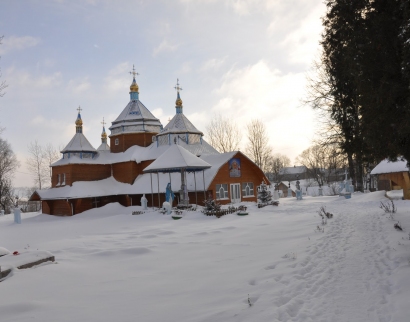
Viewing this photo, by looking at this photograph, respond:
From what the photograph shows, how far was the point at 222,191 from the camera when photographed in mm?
29625

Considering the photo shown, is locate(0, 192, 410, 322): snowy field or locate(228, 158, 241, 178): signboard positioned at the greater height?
locate(228, 158, 241, 178): signboard

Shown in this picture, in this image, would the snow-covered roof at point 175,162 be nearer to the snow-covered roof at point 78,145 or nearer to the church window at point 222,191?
the church window at point 222,191

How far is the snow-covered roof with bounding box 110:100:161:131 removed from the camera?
35.2 metres

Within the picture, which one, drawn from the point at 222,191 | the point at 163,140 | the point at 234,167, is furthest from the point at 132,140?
the point at 222,191

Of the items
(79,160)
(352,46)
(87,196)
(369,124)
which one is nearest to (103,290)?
(369,124)

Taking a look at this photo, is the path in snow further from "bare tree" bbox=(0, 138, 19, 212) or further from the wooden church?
"bare tree" bbox=(0, 138, 19, 212)

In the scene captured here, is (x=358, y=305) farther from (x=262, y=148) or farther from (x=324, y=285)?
(x=262, y=148)

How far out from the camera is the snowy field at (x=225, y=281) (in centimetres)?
469

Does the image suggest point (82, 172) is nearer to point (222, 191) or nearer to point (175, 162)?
point (175, 162)

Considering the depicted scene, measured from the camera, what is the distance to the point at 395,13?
282 inches

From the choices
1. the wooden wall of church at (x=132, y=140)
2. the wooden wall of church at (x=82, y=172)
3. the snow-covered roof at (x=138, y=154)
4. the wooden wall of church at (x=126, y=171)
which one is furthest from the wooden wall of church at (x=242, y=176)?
the wooden wall of church at (x=82, y=172)

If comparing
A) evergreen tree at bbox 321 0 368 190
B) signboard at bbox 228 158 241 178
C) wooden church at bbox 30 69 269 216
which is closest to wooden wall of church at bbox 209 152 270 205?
wooden church at bbox 30 69 269 216

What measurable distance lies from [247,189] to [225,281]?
25675 mm

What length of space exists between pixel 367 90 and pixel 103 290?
6851 millimetres
